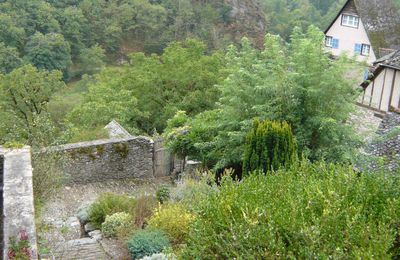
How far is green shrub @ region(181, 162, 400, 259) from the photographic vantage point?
5.09 meters

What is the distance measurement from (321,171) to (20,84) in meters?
23.1

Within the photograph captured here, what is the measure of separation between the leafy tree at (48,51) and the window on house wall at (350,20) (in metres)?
30.1

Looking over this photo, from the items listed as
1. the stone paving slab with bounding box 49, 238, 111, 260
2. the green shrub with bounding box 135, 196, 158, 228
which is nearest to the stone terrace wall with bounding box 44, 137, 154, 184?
the green shrub with bounding box 135, 196, 158, 228

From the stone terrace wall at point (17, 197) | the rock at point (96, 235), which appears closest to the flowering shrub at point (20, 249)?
the stone terrace wall at point (17, 197)

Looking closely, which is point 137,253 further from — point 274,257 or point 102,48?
Result: point 102,48

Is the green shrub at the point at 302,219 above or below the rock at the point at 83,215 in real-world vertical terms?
above

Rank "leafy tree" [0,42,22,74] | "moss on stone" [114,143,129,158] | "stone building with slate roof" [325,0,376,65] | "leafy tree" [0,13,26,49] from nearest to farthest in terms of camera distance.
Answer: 1. "moss on stone" [114,143,129,158]
2. "stone building with slate roof" [325,0,376,65]
3. "leafy tree" [0,42,22,74]
4. "leafy tree" [0,13,26,49]

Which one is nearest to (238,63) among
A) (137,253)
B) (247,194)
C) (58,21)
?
(137,253)

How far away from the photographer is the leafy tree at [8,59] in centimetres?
4794

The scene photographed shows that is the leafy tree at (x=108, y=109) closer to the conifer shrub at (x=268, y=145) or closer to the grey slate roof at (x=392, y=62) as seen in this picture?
the grey slate roof at (x=392, y=62)

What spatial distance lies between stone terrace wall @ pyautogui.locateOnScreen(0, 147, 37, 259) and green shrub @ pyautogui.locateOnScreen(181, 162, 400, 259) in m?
1.94

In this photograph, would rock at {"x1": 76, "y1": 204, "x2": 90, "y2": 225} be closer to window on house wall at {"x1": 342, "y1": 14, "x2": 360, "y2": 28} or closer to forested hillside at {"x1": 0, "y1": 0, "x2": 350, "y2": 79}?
window on house wall at {"x1": 342, "y1": 14, "x2": 360, "y2": 28}

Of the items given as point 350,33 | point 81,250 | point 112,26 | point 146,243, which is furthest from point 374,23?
point 112,26

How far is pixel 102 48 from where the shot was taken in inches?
2517
